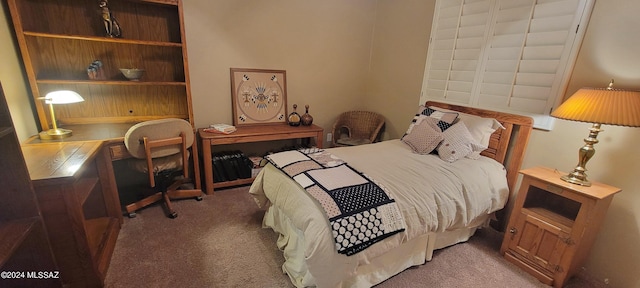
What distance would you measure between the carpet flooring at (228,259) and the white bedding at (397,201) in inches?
5.2

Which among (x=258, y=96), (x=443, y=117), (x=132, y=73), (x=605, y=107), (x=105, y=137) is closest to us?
(x=605, y=107)

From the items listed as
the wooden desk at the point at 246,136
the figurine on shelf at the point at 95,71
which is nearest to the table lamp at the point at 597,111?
the wooden desk at the point at 246,136

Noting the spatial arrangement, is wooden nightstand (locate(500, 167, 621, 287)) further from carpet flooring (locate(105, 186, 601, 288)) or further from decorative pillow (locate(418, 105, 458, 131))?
decorative pillow (locate(418, 105, 458, 131))

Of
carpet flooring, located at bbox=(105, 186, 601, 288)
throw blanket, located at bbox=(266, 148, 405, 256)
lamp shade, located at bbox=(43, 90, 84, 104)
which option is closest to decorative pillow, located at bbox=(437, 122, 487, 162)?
carpet flooring, located at bbox=(105, 186, 601, 288)

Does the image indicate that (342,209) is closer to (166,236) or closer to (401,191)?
(401,191)

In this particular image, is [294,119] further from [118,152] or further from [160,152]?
[118,152]

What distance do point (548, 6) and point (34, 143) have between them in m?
3.84

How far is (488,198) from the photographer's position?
78.7 inches

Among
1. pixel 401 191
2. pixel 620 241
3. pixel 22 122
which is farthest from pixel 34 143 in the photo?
pixel 620 241

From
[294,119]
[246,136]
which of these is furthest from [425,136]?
[246,136]

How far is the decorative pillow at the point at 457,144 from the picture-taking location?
2207 mm

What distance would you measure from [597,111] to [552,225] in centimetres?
77

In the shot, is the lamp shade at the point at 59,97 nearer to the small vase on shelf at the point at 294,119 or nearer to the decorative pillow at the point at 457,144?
the small vase on shelf at the point at 294,119

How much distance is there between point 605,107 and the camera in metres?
1.51
